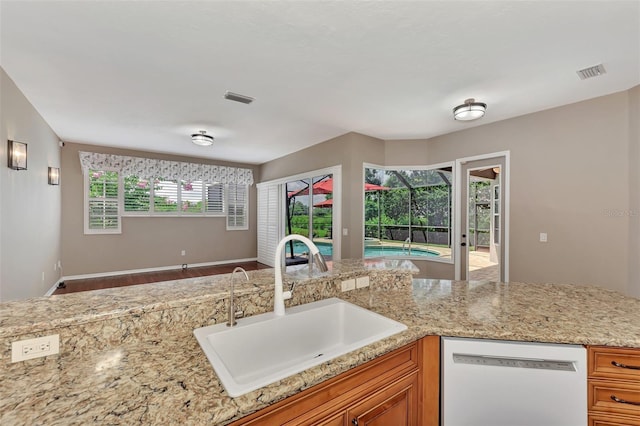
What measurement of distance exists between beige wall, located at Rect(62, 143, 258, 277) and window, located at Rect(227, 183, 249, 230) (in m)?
0.13

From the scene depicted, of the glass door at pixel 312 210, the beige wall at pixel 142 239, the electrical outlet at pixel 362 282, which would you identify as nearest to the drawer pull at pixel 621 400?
the electrical outlet at pixel 362 282

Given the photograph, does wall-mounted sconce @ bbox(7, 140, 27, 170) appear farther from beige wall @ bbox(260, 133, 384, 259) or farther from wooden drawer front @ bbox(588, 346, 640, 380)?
wooden drawer front @ bbox(588, 346, 640, 380)

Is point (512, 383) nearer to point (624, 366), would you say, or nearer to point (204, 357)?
point (624, 366)

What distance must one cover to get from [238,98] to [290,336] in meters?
2.65

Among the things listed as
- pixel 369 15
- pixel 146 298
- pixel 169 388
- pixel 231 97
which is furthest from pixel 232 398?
pixel 231 97

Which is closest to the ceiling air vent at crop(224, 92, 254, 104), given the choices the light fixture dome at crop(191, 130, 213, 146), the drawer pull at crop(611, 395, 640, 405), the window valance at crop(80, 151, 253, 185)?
the light fixture dome at crop(191, 130, 213, 146)

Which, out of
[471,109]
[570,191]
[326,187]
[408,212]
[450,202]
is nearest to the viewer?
[471,109]

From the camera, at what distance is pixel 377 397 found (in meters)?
1.06

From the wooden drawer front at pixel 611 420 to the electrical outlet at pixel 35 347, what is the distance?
2127mm

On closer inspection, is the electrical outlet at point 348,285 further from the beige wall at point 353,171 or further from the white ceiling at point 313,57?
the beige wall at point 353,171

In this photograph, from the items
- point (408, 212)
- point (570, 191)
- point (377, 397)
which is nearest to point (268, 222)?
point (408, 212)

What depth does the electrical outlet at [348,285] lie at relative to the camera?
177 cm

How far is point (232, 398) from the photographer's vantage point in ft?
2.53

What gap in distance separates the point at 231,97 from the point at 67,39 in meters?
1.34
